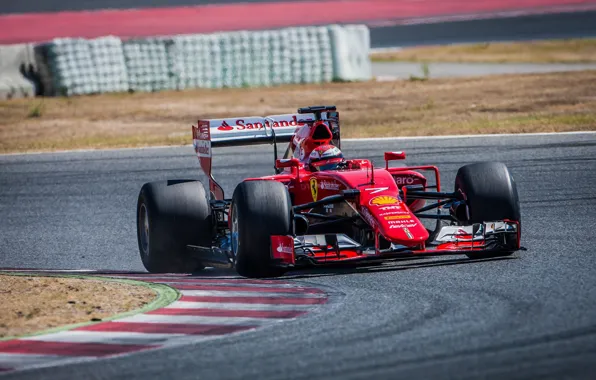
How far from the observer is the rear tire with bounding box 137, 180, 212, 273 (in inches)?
437

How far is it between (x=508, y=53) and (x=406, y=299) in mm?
30166

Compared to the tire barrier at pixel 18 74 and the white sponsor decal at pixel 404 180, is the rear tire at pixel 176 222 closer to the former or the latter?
the white sponsor decal at pixel 404 180

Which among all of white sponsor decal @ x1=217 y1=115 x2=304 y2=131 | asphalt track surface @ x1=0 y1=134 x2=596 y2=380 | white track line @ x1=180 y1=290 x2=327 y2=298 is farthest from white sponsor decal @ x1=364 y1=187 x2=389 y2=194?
white sponsor decal @ x1=217 y1=115 x2=304 y2=131

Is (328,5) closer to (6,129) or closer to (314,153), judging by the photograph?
(6,129)

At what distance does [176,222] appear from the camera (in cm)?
1112

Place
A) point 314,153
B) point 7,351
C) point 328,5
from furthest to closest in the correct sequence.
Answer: point 328,5 → point 314,153 → point 7,351

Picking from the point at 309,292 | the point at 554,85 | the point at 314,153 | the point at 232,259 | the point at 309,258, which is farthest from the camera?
the point at 554,85

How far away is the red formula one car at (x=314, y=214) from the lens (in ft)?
32.3

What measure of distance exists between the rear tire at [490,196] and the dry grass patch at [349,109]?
9539 mm

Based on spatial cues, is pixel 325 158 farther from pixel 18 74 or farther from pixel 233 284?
pixel 18 74

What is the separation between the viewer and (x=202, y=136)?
12.3 meters

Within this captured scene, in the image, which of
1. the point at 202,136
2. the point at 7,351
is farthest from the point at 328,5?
the point at 7,351

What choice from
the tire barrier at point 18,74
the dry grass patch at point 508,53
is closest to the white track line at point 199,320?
the tire barrier at point 18,74

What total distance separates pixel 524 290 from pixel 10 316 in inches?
141
